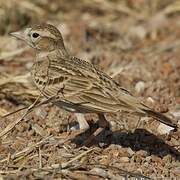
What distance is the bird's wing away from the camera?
219 inches

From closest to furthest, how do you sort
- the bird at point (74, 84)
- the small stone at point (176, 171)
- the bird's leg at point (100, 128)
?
the bird at point (74, 84) < the small stone at point (176, 171) < the bird's leg at point (100, 128)

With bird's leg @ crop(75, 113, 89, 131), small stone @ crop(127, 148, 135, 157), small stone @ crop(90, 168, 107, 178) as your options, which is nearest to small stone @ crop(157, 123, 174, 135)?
small stone @ crop(127, 148, 135, 157)

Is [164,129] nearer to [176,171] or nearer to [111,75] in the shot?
[176,171]

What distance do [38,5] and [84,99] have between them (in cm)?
523

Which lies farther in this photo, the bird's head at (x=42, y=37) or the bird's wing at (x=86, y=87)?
the bird's head at (x=42, y=37)

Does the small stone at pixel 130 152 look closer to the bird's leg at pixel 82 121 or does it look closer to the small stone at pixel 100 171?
the bird's leg at pixel 82 121

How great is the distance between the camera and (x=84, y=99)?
565 cm

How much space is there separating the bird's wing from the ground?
0.62ft

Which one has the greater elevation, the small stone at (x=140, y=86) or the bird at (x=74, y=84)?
the small stone at (x=140, y=86)

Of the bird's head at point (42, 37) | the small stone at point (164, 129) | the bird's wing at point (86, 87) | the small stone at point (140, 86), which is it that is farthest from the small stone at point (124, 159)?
the small stone at point (140, 86)

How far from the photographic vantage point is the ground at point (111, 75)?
18.3 feet

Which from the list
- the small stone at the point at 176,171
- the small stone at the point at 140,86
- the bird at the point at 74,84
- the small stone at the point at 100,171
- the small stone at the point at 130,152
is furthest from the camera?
the small stone at the point at 140,86

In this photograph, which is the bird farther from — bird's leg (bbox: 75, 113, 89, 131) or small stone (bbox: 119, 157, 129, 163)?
small stone (bbox: 119, 157, 129, 163)

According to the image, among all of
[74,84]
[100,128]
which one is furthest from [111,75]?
[74,84]
